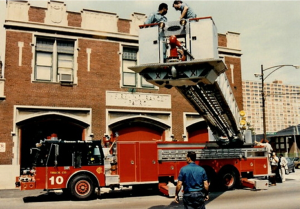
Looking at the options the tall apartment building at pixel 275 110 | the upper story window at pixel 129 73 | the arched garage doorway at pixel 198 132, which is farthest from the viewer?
the tall apartment building at pixel 275 110

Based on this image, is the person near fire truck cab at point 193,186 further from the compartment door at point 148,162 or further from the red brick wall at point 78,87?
the red brick wall at point 78,87

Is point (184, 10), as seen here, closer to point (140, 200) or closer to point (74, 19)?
point (140, 200)

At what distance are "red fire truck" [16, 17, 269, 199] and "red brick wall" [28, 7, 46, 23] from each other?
934 cm

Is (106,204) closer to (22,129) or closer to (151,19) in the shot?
(151,19)

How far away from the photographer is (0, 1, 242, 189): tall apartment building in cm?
1834

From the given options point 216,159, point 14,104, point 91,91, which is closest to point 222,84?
point 216,159

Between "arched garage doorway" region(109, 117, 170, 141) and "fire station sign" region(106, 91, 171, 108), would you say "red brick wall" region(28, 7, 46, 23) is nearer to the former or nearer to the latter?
"fire station sign" region(106, 91, 171, 108)

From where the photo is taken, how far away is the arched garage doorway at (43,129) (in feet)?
60.6

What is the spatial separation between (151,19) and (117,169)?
6.26 metres

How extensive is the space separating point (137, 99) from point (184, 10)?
1242 centimetres

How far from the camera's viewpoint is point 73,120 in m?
19.3

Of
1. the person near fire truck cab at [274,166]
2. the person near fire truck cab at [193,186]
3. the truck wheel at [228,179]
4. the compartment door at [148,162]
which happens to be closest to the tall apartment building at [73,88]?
the person near fire truck cab at [274,166]

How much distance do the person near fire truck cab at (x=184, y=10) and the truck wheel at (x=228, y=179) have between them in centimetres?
794

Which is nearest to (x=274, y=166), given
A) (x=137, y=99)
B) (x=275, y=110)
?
(x=137, y=99)
